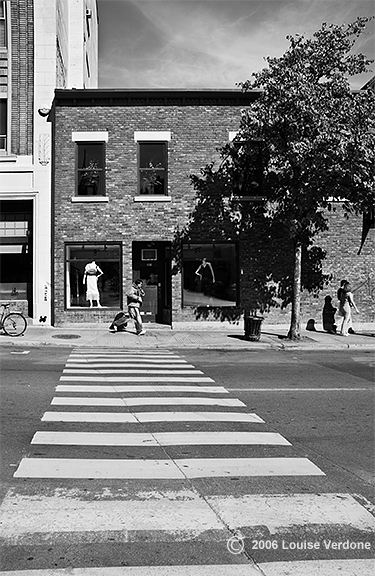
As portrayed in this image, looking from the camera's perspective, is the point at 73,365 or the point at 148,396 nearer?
the point at 148,396

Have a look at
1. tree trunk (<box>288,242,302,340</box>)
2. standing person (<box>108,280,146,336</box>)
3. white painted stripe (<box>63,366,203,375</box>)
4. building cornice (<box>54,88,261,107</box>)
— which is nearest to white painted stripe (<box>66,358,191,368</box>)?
white painted stripe (<box>63,366,203,375</box>)

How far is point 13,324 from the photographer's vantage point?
17.3 metres

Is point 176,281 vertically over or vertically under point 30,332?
over

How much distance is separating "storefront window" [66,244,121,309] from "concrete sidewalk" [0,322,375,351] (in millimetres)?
940

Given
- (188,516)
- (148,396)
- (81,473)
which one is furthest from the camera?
(148,396)

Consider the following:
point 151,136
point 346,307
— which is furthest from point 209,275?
point 151,136

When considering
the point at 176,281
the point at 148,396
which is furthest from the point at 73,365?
the point at 176,281

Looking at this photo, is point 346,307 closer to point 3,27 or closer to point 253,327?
point 253,327

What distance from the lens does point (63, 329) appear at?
19.0 meters

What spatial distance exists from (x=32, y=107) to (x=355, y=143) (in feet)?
37.9

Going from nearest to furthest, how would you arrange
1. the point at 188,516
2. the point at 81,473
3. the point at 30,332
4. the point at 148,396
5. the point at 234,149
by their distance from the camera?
1. the point at 188,516
2. the point at 81,473
3. the point at 148,396
4. the point at 30,332
5. the point at 234,149

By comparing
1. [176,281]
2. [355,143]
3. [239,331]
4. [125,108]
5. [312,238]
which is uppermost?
[125,108]

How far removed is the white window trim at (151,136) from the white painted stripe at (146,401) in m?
Result: 13.0

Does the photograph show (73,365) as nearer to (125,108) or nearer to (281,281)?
(281,281)
